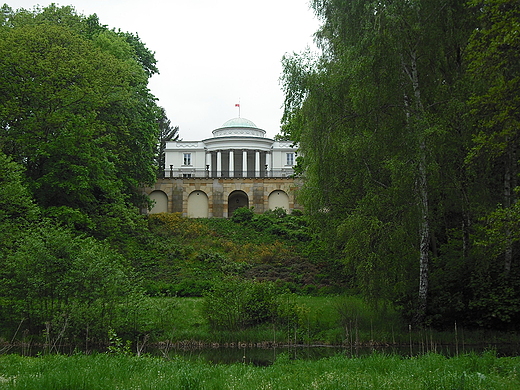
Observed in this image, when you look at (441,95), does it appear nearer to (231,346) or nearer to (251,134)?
(231,346)

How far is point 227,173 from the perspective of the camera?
212 ft

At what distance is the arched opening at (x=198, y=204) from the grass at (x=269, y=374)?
38.3m

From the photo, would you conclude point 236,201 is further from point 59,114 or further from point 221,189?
point 59,114

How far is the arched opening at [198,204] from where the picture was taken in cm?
5091

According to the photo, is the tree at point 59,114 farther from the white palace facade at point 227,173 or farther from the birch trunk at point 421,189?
the white palace facade at point 227,173

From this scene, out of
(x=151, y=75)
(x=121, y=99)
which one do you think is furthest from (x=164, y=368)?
(x=151, y=75)

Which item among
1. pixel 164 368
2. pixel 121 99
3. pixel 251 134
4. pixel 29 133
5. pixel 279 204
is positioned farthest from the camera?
pixel 251 134

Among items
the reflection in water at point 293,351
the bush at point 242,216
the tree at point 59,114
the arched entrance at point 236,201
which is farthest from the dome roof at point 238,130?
the reflection in water at point 293,351

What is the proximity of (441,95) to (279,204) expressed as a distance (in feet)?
108

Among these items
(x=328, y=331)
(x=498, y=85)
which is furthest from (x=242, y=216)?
(x=498, y=85)

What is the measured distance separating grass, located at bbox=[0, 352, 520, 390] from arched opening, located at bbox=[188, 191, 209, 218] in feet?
126

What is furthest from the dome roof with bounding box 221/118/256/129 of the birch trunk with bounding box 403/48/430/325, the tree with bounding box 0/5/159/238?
the birch trunk with bounding box 403/48/430/325

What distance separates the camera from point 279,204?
2021 inches

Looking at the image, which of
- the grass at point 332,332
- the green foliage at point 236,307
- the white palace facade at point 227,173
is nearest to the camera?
the grass at point 332,332
